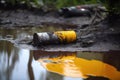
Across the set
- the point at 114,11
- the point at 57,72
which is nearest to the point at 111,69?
the point at 57,72

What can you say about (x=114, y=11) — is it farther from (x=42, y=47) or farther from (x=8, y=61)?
(x=8, y=61)

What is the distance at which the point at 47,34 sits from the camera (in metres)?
12.9

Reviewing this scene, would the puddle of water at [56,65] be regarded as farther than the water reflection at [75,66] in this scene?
No

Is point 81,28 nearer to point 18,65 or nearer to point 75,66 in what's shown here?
point 75,66

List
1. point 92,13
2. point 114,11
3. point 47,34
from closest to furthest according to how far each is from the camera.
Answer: point 47,34 → point 114,11 → point 92,13

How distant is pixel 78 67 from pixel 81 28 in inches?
238

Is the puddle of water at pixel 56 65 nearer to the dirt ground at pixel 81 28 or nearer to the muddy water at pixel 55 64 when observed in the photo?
the muddy water at pixel 55 64

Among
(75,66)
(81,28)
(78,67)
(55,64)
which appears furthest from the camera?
(81,28)

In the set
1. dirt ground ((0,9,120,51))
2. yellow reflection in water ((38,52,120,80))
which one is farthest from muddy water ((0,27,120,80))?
dirt ground ((0,9,120,51))

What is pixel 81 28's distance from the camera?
631 inches

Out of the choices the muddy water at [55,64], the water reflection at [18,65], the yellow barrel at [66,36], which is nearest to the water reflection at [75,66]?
the muddy water at [55,64]

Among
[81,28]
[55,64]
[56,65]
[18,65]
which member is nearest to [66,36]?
[55,64]

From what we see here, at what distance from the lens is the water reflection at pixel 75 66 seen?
9445mm

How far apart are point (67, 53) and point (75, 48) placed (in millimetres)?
807
